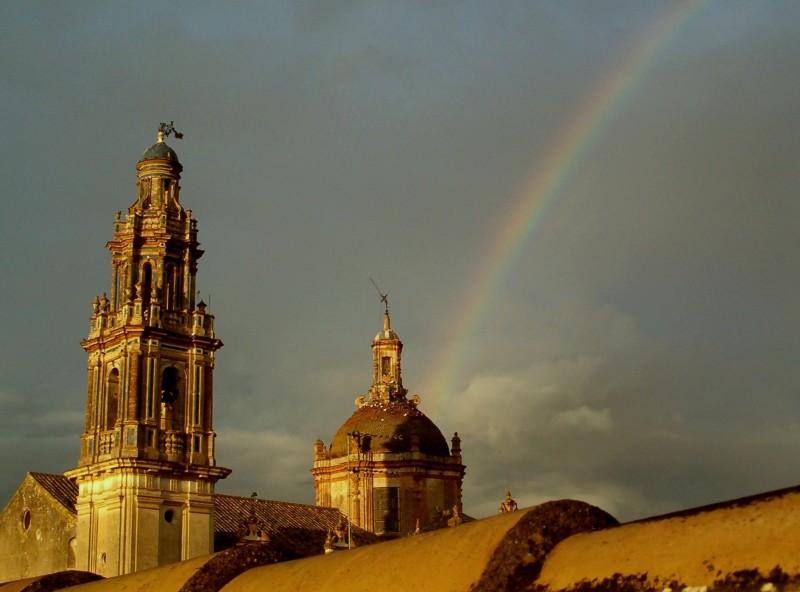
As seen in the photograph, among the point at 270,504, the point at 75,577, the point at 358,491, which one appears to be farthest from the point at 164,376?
the point at 75,577

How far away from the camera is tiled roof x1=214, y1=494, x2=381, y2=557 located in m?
40.5

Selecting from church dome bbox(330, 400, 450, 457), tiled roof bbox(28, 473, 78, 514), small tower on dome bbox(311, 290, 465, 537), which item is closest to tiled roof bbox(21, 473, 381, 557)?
tiled roof bbox(28, 473, 78, 514)

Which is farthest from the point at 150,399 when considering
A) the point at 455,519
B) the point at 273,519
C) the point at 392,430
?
the point at 392,430

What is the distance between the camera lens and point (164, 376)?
37.8 metres

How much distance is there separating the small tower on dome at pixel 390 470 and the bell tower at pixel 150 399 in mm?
13139

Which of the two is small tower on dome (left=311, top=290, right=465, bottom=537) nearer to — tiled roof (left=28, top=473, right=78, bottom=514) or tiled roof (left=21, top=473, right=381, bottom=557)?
tiled roof (left=21, top=473, right=381, bottom=557)

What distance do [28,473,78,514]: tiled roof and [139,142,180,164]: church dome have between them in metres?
11.0

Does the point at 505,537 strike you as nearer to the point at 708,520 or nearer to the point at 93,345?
the point at 708,520

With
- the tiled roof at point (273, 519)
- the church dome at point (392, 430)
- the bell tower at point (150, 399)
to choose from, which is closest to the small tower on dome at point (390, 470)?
the church dome at point (392, 430)

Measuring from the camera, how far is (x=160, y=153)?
3950cm

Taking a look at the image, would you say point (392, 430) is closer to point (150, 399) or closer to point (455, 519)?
point (455, 519)

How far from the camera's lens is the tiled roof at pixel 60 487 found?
38.0m

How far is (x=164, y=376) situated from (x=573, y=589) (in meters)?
32.2

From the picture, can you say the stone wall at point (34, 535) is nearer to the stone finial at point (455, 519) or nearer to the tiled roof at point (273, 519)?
the tiled roof at point (273, 519)
